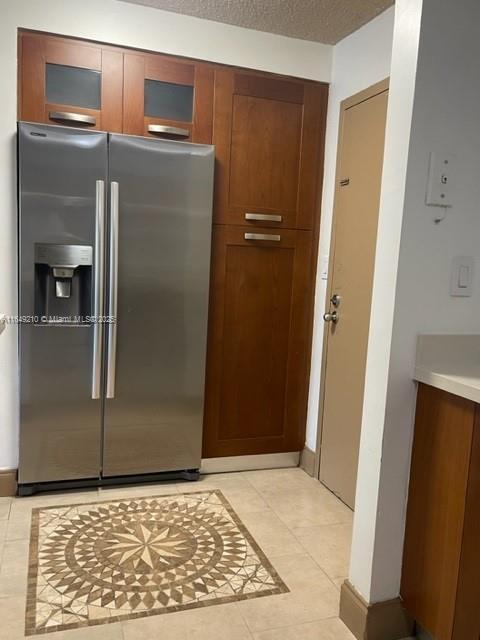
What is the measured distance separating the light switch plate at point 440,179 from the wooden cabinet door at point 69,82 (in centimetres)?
163

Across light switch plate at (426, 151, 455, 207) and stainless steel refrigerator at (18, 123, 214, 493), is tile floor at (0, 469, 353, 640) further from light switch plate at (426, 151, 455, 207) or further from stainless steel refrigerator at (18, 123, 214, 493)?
light switch plate at (426, 151, 455, 207)

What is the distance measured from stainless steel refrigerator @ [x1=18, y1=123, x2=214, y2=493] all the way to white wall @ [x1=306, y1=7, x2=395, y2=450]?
68cm

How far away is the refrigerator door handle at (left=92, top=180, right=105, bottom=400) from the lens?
2463 mm

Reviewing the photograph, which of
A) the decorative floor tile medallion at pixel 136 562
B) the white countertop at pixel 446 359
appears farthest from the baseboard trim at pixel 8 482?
the white countertop at pixel 446 359

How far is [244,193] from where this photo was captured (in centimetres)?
282

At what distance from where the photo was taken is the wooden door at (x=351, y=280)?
2490 millimetres

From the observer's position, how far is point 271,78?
2803 mm

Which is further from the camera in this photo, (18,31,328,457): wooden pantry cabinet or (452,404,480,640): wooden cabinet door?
(18,31,328,457): wooden pantry cabinet

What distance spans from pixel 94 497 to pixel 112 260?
1.18m

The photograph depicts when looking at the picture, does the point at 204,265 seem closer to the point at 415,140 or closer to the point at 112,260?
the point at 112,260

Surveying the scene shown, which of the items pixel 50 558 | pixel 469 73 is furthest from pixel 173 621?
pixel 469 73

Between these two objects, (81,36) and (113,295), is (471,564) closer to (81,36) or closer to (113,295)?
(113,295)

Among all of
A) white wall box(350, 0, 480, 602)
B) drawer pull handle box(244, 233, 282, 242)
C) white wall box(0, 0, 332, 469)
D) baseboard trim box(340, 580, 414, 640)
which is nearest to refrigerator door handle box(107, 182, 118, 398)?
white wall box(0, 0, 332, 469)

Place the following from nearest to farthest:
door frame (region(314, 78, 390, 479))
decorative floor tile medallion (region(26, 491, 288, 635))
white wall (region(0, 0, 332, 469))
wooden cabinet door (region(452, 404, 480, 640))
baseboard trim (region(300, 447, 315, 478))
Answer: wooden cabinet door (region(452, 404, 480, 640)), decorative floor tile medallion (region(26, 491, 288, 635)), white wall (region(0, 0, 332, 469)), door frame (region(314, 78, 390, 479)), baseboard trim (region(300, 447, 315, 478))
